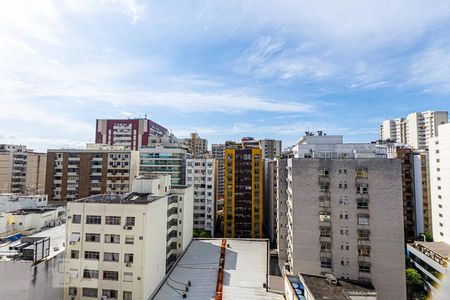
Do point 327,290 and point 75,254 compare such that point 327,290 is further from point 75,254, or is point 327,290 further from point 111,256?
point 75,254

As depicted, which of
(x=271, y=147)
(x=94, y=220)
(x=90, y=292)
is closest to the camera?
(x=90, y=292)

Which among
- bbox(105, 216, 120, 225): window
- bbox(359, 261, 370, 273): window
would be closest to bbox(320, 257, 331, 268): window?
bbox(359, 261, 370, 273): window

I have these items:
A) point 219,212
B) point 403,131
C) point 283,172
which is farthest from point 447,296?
point 403,131

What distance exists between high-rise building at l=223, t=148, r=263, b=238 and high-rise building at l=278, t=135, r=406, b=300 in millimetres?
27549

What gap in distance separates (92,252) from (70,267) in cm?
249

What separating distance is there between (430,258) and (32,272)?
48.7 m

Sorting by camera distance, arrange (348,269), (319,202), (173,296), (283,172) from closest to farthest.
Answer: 1. (173,296)
2. (348,269)
3. (319,202)
4. (283,172)

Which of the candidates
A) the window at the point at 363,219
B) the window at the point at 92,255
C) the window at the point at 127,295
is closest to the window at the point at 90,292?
the window at the point at 127,295

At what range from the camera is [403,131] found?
106 m

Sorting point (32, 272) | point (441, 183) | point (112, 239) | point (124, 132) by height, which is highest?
point (124, 132)

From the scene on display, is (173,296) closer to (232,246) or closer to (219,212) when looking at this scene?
(232,246)

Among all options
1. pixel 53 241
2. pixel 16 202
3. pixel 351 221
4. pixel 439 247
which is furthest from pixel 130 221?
pixel 439 247

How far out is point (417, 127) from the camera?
97625 mm

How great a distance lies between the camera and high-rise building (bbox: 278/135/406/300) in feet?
96.5
